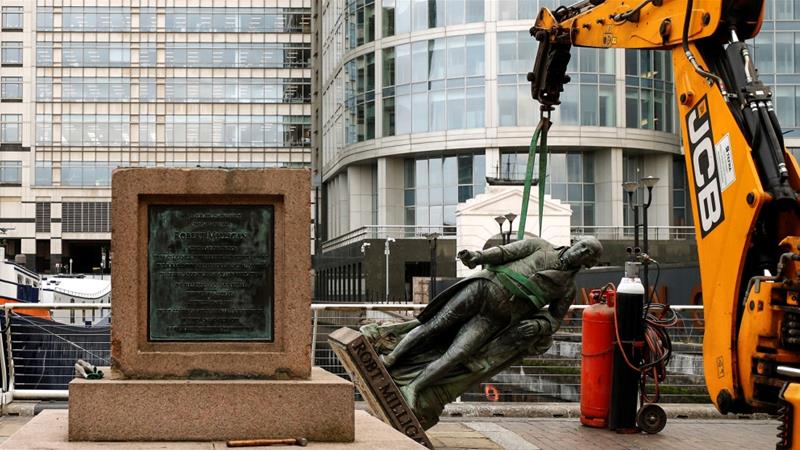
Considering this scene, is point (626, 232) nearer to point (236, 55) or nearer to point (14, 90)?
point (236, 55)

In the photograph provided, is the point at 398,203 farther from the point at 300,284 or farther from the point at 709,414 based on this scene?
the point at 300,284

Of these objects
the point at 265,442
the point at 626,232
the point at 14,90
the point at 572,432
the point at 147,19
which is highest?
the point at 147,19

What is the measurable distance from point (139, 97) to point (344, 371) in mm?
86323

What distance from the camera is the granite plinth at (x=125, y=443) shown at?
7.47 metres

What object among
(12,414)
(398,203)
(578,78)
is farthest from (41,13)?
(12,414)

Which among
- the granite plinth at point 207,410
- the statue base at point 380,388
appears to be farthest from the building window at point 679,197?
the granite plinth at point 207,410

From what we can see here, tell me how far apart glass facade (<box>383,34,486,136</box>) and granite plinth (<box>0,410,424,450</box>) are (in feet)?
166

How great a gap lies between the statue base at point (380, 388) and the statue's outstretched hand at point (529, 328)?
1220mm

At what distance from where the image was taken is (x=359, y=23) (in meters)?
64.4

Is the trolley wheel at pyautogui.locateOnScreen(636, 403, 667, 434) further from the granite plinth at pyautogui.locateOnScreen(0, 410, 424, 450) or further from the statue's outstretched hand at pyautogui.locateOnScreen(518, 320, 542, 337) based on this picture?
the granite plinth at pyautogui.locateOnScreen(0, 410, 424, 450)

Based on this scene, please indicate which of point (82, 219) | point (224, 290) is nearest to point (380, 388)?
point (224, 290)

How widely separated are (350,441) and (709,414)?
7524mm

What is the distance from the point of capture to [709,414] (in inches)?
561

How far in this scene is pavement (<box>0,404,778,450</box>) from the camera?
37.4 ft
